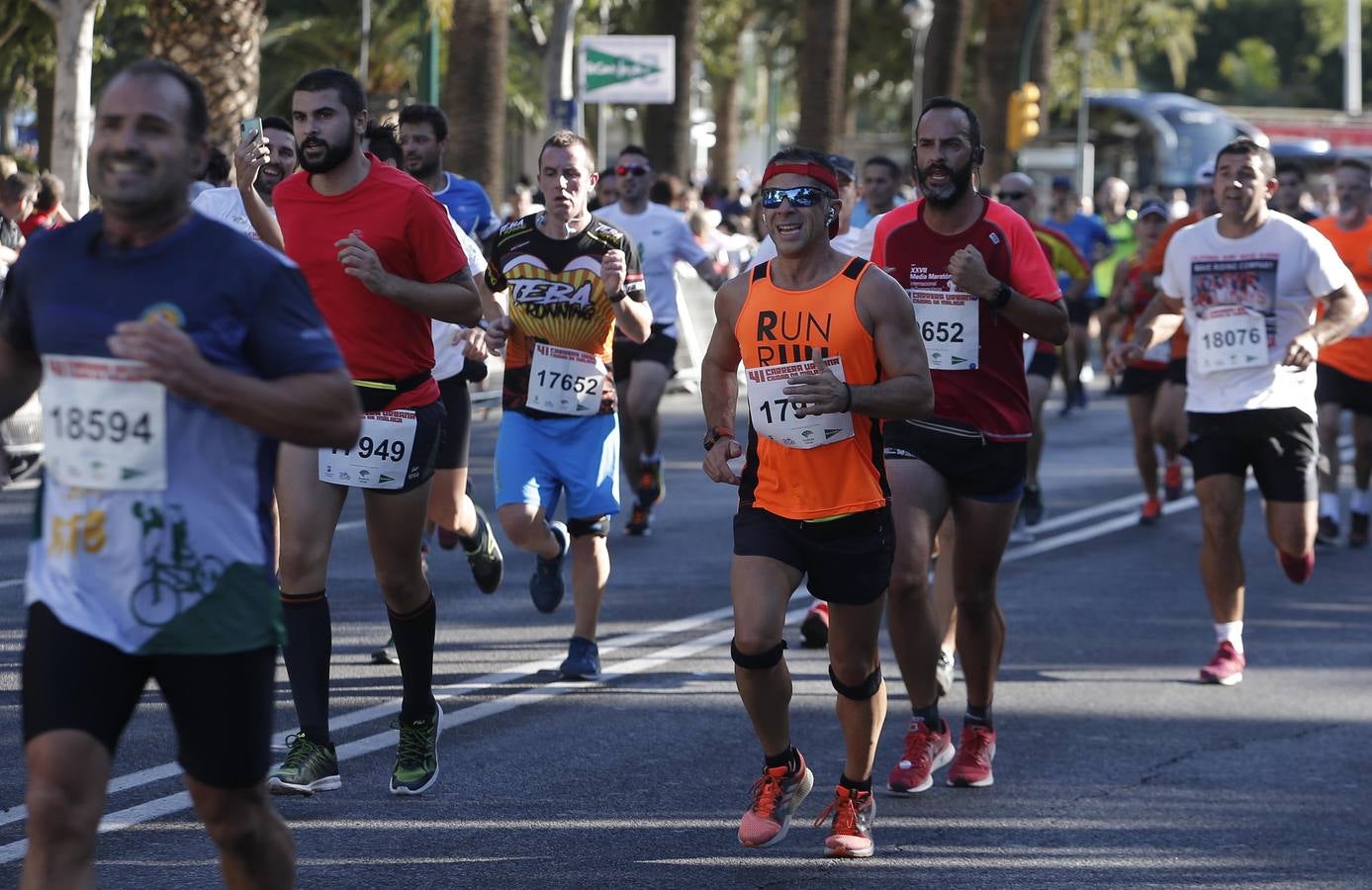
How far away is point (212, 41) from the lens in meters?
17.6

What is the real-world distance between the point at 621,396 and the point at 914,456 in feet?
19.7

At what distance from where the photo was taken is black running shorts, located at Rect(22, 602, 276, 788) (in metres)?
3.99

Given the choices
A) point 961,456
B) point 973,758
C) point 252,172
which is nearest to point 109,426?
point 252,172

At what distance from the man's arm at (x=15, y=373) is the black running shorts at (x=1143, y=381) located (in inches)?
399

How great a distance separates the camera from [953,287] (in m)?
7.07

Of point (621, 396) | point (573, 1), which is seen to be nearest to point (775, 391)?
point (621, 396)

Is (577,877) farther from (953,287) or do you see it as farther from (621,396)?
(621,396)

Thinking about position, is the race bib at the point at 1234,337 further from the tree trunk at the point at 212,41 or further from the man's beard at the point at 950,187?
the tree trunk at the point at 212,41

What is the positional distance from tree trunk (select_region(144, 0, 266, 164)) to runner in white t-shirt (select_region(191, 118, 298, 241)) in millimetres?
8781

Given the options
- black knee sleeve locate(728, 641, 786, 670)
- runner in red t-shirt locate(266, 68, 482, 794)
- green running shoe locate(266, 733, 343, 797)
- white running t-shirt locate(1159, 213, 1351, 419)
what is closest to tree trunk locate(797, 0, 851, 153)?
white running t-shirt locate(1159, 213, 1351, 419)

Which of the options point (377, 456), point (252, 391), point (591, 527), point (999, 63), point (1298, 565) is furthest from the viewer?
point (999, 63)

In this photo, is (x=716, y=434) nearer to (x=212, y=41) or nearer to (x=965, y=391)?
(x=965, y=391)

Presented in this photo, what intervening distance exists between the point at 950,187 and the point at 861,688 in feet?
5.57

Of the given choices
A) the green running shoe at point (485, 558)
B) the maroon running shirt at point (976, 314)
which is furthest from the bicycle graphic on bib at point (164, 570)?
the green running shoe at point (485, 558)
